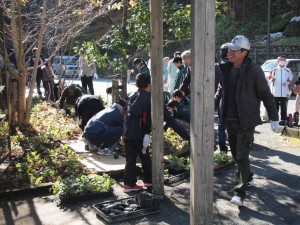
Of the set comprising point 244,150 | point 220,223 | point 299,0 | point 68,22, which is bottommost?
point 220,223

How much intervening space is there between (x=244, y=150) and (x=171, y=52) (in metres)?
29.3

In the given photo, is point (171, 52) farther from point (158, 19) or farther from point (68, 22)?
point (158, 19)

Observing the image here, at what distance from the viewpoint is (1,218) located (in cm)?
503

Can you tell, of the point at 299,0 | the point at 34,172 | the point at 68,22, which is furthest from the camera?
the point at 299,0

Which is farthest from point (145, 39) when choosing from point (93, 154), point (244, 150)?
point (244, 150)

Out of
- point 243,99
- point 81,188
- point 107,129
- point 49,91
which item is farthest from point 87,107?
point 49,91

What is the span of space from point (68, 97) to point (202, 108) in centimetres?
799

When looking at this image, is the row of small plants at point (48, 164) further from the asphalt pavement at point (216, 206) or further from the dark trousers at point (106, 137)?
the dark trousers at point (106, 137)

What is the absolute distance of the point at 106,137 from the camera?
765cm

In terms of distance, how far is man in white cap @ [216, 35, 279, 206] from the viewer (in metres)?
5.05

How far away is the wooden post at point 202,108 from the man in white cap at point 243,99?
5.83 ft

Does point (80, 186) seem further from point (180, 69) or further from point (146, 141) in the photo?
point (180, 69)

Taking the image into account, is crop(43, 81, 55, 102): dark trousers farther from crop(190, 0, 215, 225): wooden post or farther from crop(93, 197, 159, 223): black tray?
crop(190, 0, 215, 225): wooden post

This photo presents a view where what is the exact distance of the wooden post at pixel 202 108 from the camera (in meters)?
3.21
